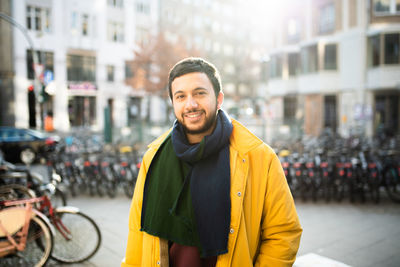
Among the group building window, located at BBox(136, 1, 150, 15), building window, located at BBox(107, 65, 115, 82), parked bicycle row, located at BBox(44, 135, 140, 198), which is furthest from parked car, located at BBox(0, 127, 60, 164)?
building window, located at BBox(136, 1, 150, 15)

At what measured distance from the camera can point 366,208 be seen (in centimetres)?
668

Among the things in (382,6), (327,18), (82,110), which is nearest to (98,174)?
(382,6)

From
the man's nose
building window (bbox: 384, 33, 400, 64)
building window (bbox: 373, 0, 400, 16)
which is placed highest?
building window (bbox: 373, 0, 400, 16)

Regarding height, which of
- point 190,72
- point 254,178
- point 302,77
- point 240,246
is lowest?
point 240,246

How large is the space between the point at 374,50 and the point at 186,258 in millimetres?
23603

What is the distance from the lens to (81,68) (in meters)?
29.4

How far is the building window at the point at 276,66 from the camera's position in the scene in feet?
92.6

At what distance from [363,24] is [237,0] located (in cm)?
3368

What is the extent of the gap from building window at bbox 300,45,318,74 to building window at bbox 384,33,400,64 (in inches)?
188

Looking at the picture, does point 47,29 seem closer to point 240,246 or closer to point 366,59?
point 366,59

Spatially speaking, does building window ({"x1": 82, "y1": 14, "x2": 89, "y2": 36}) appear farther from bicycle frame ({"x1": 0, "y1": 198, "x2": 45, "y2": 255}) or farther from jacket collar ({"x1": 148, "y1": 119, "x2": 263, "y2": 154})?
jacket collar ({"x1": 148, "y1": 119, "x2": 263, "y2": 154})

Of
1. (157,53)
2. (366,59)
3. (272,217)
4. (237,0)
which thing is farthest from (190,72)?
(237,0)

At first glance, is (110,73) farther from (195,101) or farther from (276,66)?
(195,101)

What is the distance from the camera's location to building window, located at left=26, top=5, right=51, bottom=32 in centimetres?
2631
